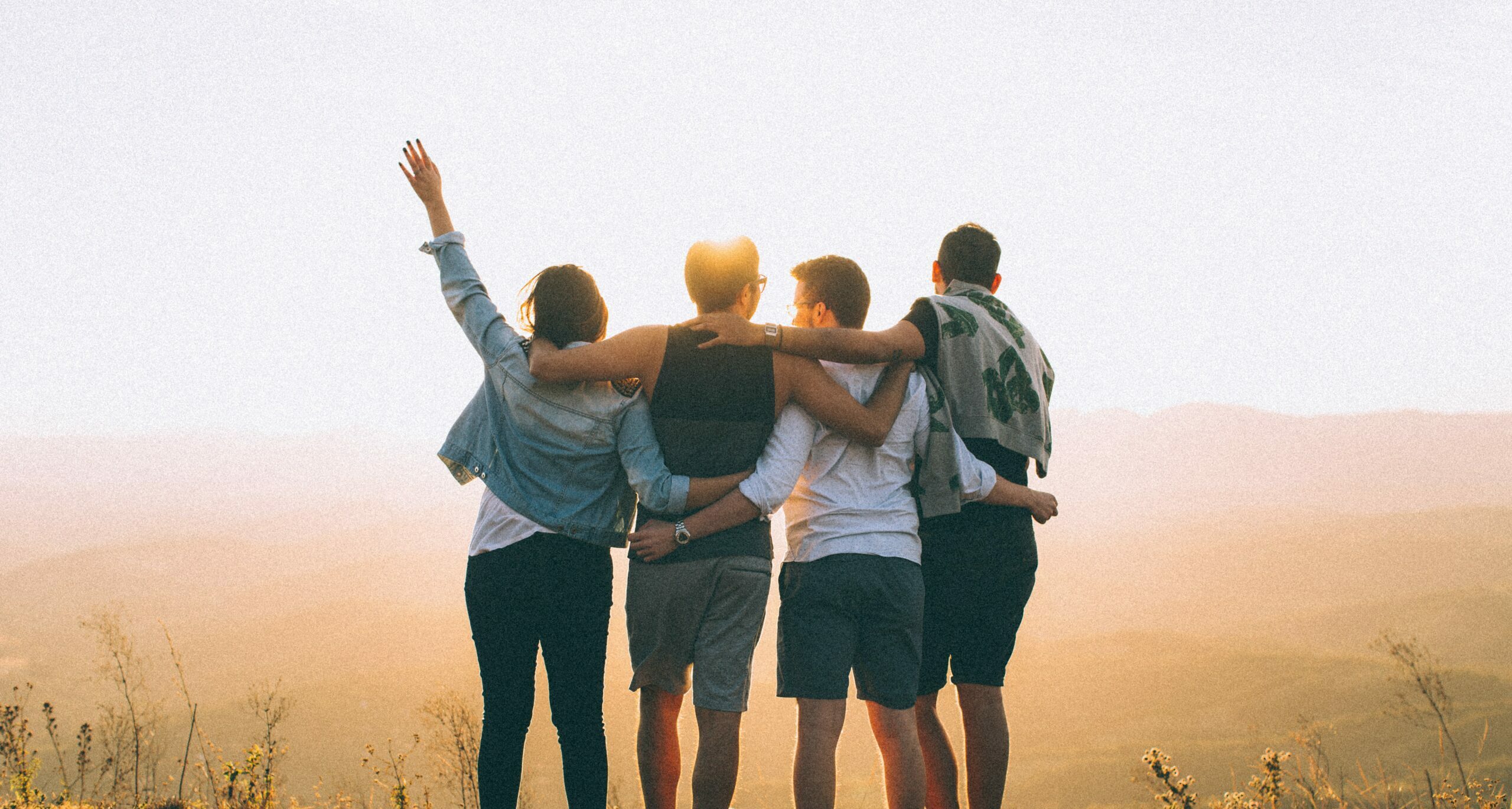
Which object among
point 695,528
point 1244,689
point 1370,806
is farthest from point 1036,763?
point 695,528

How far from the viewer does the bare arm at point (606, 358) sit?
9.41ft

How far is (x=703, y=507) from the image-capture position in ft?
9.57

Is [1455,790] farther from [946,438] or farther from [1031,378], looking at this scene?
[946,438]

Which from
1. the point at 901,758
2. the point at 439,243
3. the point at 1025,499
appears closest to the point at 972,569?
the point at 1025,499

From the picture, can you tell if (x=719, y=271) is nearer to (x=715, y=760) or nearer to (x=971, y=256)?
(x=971, y=256)

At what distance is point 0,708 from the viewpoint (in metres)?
4.10

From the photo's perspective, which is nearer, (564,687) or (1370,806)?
(564,687)

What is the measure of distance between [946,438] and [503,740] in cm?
182

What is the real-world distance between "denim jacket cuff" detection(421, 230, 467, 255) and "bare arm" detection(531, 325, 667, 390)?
54 centimetres

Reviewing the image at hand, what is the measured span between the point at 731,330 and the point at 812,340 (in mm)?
272

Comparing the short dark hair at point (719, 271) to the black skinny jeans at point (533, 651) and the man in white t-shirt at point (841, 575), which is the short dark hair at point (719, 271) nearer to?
the man in white t-shirt at point (841, 575)

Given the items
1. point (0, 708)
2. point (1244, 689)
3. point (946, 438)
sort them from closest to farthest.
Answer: point (946, 438)
point (0, 708)
point (1244, 689)

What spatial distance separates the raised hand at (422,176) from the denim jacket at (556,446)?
33cm

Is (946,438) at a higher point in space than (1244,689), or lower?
higher
